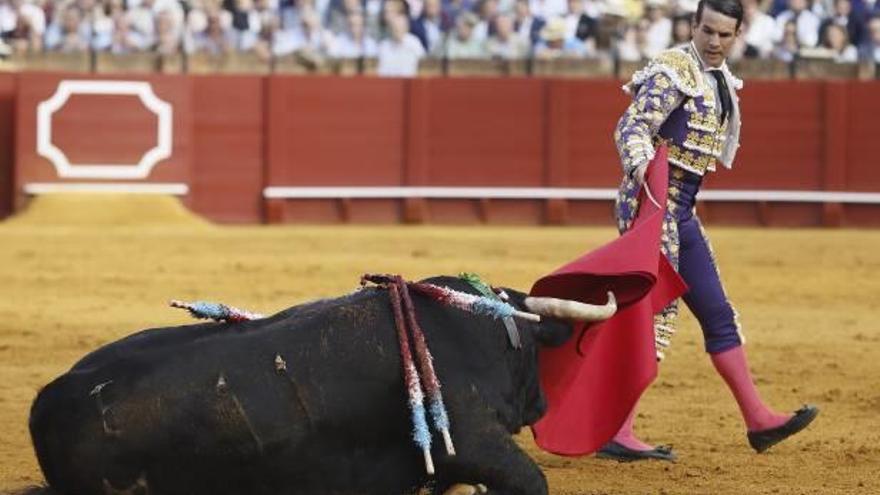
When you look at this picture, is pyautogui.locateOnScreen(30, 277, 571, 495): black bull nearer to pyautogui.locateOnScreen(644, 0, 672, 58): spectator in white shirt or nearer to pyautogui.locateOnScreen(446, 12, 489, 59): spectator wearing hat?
pyautogui.locateOnScreen(644, 0, 672, 58): spectator in white shirt

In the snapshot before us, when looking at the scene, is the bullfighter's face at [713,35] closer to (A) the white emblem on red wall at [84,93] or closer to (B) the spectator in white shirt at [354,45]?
(B) the spectator in white shirt at [354,45]

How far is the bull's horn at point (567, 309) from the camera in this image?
389 centimetres

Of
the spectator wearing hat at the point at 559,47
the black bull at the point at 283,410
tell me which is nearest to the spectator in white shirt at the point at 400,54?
the spectator wearing hat at the point at 559,47

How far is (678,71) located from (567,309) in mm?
1203

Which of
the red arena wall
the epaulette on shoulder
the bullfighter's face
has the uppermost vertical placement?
the bullfighter's face

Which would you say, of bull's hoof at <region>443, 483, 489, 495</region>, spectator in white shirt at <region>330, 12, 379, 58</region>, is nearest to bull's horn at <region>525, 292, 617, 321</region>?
bull's hoof at <region>443, 483, 489, 495</region>

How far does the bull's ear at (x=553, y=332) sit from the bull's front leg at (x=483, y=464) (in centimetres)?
28

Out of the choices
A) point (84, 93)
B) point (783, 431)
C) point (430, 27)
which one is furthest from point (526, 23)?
point (783, 431)

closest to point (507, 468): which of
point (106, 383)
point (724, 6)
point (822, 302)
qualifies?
point (106, 383)

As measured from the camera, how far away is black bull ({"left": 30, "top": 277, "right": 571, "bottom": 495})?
3.52 meters

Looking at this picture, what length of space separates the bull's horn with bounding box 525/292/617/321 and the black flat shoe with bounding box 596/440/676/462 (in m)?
1.25

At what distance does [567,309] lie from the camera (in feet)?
12.8

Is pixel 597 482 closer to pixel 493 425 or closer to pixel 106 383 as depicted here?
pixel 493 425

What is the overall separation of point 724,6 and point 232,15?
882 centimetres
